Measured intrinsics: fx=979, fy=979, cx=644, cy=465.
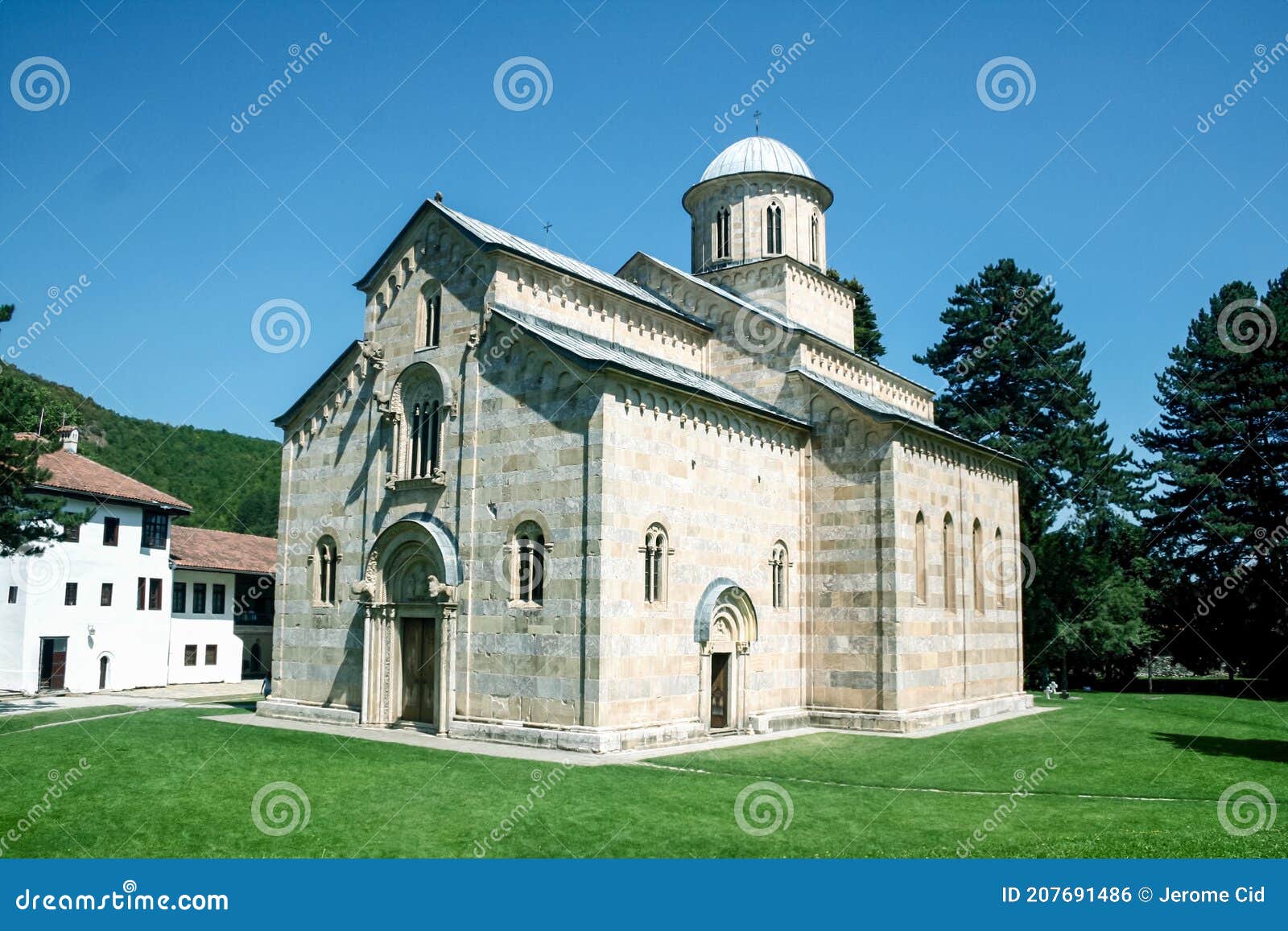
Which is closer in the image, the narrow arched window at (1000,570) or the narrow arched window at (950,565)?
the narrow arched window at (950,565)

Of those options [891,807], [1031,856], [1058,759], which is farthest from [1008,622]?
[1031,856]

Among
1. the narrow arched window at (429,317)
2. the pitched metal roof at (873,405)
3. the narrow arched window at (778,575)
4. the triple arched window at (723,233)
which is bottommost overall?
the narrow arched window at (778,575)

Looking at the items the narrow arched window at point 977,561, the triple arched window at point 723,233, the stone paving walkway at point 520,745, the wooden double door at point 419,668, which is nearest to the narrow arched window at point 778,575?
the stone paving walkway at point 520,745

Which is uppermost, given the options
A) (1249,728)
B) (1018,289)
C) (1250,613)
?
(1018,289)

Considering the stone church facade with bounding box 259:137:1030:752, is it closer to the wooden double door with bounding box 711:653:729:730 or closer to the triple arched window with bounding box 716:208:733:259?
the wooden double door with bounding box 711:653:729:730

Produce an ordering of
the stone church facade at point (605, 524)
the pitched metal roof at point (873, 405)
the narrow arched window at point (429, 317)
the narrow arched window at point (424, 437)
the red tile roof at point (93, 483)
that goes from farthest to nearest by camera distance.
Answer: the red tile roof at point (93, 483) < the pitched metal roof at point (873, 405) < the narrow arched window at point (429, 317) < the narrow arched window at point (424, 437) < the stone church facade at point (605, 524)

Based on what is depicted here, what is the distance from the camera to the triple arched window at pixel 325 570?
27.0m

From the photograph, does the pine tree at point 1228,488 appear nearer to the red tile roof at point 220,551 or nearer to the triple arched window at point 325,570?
the triple arched window at point 325,570

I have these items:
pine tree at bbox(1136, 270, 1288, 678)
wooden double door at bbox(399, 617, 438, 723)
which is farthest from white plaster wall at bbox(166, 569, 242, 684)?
pine tree at bbox(1136, 270, 1288, 678)

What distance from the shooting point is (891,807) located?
16.0 meters

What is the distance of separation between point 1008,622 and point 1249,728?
7.64 m

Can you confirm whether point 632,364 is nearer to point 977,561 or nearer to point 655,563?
point 655,563

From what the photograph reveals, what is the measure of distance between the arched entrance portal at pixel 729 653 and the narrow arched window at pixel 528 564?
4431 millimetres

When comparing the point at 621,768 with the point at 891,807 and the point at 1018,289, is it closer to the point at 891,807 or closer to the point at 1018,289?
the point at 891,807
